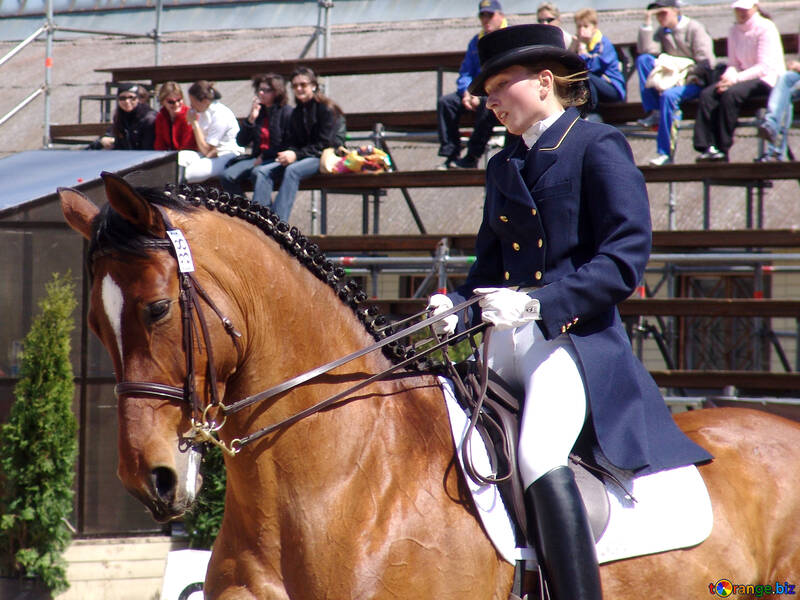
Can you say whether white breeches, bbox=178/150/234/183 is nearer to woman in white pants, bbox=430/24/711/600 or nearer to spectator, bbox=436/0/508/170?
spectator, bbox=436/0/508/170

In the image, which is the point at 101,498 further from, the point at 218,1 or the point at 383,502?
the point at 218,1

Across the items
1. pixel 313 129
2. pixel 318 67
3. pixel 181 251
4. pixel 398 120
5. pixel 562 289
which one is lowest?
pixel 562 289

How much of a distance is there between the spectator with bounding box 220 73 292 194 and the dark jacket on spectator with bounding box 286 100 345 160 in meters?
0.09

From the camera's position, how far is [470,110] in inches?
365

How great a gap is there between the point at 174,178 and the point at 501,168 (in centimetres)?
506

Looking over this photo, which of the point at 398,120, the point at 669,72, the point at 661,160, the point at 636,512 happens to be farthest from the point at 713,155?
the point at 636,512

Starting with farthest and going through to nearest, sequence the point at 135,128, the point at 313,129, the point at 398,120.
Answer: the point at 398,120, the point at 135,128, the point at 313,129

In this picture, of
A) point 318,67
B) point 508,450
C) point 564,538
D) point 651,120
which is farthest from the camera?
point 318,67

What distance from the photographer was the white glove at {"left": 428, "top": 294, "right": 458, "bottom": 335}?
303 cm

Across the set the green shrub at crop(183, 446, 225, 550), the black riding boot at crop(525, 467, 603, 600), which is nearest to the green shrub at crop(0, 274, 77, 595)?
the green shrub at crop(183, 446, 225, 550)

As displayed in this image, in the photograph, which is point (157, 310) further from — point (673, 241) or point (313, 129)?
point (313, 129)

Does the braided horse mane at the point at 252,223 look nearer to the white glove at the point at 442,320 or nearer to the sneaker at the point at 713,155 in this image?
the white glove at the point at 442,320

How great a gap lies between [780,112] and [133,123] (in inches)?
238

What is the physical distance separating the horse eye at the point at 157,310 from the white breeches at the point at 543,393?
1011 millimetres
